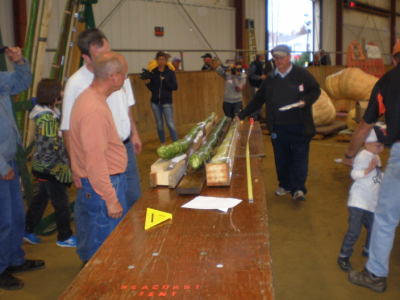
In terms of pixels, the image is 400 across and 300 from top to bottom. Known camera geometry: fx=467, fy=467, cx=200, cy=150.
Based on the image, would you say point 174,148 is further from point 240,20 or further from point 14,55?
point 240,20

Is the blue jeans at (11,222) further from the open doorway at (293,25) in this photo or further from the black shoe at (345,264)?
the open doorway at (293,25)

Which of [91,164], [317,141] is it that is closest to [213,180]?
[91,164]

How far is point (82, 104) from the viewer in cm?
250

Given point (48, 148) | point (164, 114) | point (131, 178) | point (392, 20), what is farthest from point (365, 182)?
point (392, 20)

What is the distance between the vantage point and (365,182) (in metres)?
3.45

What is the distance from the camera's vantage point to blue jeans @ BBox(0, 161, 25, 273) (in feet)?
11.1

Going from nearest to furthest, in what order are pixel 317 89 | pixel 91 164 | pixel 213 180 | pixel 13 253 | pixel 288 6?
1. pixel 91 164
2. pixel 213 180
3. pixel 13 253
4. pixel 317 89
5. pixel 288 6

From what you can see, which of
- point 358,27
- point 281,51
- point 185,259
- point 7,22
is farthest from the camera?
point 358,27

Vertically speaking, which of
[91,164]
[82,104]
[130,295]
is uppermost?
[82,104]

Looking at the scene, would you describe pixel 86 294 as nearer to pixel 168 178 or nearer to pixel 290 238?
pixel 168 178

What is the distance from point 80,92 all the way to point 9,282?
1557 mm

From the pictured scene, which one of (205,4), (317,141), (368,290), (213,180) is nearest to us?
(213,180)

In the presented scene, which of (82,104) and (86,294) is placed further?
(82,104)

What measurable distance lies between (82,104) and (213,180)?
0.96 metres
